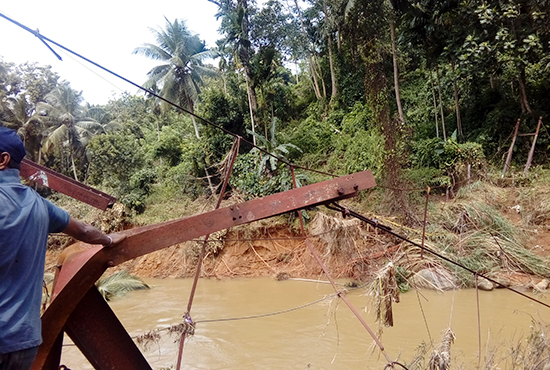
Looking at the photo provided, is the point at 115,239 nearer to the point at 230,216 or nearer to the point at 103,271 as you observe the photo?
the point at 103,271

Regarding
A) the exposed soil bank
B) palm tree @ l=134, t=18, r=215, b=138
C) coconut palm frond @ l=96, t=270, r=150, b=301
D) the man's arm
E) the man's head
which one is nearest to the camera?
the man's head

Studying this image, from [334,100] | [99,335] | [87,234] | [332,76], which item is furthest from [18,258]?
[332,76]

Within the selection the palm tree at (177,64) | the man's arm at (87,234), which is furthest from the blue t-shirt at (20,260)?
the palm tree at (177,64)

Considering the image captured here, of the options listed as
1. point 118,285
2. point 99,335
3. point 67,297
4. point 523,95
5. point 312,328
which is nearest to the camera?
point 67,297

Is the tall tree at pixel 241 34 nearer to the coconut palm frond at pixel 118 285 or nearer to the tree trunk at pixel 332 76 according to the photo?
the tree trunk at pixel 332 76

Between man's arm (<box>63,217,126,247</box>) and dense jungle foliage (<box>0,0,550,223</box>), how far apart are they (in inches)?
190

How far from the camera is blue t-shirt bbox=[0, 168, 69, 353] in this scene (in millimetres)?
1466

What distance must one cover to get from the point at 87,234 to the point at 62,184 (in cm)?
81

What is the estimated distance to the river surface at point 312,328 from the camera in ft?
17.3

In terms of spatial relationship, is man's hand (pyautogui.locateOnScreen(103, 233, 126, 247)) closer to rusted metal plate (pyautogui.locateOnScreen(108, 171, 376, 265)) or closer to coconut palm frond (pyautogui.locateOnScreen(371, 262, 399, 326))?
rusted metal plate (pyautogui.locateOnScreen(108, 171, 376, 265))

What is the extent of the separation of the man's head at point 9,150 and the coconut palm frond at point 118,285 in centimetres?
855

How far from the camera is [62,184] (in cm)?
253

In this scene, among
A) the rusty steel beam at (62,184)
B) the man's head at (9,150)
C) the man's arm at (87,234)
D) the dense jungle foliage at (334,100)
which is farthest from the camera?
the dense jungle foliage at (334,100)

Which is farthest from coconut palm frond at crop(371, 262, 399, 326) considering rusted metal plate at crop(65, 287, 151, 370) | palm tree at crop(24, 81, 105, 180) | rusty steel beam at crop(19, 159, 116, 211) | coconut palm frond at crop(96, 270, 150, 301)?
palm tree at crop(24, 81, 105, 180)
